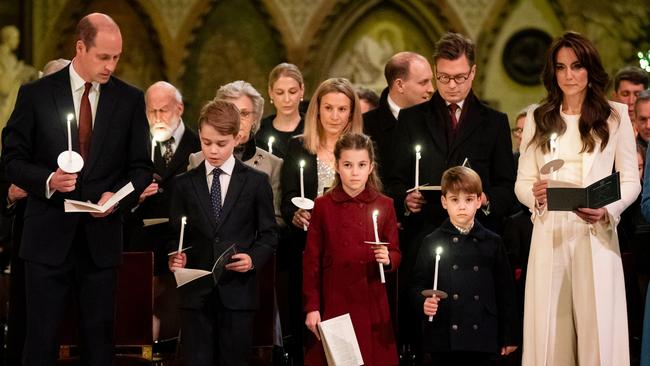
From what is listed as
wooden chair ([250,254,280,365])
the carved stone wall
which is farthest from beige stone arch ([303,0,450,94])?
wooden chair ([250,254,280,365])

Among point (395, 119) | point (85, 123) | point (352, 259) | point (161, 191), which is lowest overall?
point (352, 259)

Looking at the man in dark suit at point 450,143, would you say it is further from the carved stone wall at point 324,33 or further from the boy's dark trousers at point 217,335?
the carved stone wall at point 324,33

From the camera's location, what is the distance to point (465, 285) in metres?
4.97

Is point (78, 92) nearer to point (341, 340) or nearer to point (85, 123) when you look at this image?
point (85, 123)

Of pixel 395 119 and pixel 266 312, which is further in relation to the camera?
pixel 395 119

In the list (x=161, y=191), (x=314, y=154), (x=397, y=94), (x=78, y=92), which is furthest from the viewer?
(x=397, y=94)

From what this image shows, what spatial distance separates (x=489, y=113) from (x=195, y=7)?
15.5 feet

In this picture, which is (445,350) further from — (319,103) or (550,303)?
(319,103)

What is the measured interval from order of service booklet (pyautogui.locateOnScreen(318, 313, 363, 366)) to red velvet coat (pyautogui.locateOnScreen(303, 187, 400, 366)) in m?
0.06

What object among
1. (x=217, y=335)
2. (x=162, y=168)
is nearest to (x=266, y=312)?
(x=217, y=335)

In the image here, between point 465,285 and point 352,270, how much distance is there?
53cm

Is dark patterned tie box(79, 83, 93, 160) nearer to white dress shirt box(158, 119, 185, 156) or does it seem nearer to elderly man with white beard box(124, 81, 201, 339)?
elderly man with white beard box(124, 81, 201, 339)

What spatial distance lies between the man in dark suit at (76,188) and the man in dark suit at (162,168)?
1108mm

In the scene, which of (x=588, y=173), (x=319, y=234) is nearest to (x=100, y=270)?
(x=319, y=234)
